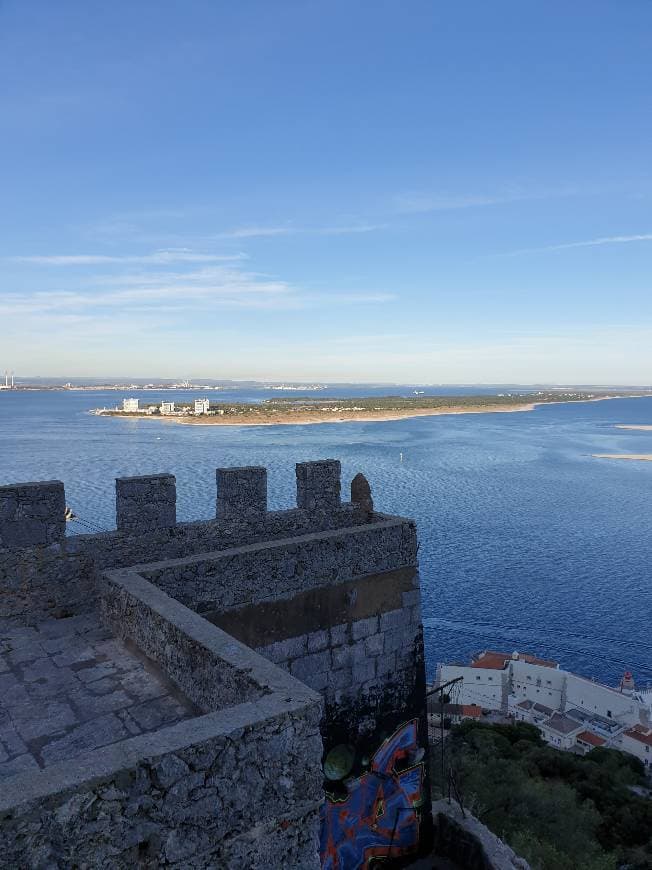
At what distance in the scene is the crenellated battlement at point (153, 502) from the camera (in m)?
6.36

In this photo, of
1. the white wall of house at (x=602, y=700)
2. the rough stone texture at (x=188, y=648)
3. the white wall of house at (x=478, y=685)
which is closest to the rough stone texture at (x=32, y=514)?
the rough stone texture at (x=188, y=648)

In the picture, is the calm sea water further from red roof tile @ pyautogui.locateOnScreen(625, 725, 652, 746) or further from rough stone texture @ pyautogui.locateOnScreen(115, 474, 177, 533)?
rough stone texture @ pyautogui.locateOnScreen(115, 474, 177, 533)

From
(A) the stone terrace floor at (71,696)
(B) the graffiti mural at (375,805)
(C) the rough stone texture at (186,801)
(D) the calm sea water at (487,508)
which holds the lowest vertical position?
(D) the calm sea water at (487,508)

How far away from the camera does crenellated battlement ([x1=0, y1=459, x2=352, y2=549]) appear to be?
6.36 m

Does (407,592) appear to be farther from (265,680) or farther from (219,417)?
(219,417)

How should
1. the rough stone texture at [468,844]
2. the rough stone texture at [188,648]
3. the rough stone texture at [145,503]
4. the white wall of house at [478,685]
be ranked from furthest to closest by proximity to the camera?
the white wall of house at [478,685], the rough stone texture at [468,844], the rough stone texture at [145,503], the rough stone texture at [188,648]

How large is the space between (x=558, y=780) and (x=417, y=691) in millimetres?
23786

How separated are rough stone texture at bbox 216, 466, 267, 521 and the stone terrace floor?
210cm

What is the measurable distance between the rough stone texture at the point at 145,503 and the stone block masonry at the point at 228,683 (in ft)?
0.05

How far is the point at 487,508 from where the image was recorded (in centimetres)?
4841

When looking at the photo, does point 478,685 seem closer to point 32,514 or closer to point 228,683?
point 32,514

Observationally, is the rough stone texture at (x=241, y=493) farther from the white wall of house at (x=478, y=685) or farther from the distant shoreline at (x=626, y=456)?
the distant shoreline at (x=626, y=456)

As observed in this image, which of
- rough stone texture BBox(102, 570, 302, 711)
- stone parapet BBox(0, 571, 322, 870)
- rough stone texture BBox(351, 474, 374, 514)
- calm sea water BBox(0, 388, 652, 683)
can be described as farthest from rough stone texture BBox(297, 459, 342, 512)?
calm sea water BBox(0, 388, 652, 683)

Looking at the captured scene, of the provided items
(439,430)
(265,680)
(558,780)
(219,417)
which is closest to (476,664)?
(558,780)
